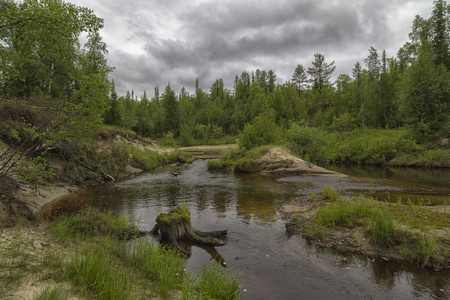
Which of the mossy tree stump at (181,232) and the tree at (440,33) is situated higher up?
the tree at (440,33)

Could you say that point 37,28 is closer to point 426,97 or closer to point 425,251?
point 425,251

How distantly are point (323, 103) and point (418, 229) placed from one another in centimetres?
7478

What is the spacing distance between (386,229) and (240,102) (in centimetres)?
7829

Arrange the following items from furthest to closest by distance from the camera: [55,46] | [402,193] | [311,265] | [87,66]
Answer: [87,66] → [402,193] → [311,265] → [55,46]

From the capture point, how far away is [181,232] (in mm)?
7141

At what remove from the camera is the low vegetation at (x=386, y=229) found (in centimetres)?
559

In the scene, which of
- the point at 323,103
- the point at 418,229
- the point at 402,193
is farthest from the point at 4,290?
the point at 323,103

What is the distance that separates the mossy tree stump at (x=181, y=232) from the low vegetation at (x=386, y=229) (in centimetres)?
271

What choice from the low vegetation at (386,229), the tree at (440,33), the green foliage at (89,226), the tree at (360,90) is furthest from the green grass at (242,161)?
the tree at (440,33)

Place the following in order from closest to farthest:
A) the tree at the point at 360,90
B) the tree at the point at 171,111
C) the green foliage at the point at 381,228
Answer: the green foliage at the point at 381,228
the tree at the point at 360,90
the tree at the point at 171,111

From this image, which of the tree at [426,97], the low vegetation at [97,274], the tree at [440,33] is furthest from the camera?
the tree at [440,33]

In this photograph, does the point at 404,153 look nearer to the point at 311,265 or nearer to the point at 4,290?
the point at 311,265

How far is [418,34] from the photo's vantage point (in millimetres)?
42656

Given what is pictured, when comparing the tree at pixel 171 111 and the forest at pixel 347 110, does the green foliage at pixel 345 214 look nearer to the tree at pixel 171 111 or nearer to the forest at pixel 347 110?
the forest at pixel 347 110
